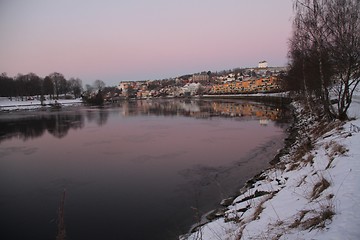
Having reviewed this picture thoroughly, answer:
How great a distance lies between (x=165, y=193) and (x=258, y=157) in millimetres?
6247

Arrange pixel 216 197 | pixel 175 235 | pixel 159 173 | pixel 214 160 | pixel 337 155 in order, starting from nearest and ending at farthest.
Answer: pixel 337 155, pixel 175 235, pixel 216 197, pixel 159 173, pixel 214 160

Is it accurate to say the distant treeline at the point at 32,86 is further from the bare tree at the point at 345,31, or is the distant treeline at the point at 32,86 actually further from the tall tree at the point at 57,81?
the bare tree at the point at 345,31

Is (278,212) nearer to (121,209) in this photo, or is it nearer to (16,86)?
(121,209)

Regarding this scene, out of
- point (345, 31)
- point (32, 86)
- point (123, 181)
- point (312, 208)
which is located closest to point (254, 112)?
A: point (345, 31)

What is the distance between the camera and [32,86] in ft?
332

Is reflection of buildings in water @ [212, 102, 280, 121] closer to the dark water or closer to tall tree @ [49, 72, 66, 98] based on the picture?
the dark water

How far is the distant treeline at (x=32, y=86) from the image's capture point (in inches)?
3915

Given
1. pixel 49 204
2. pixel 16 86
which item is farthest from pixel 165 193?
pixel 16 86

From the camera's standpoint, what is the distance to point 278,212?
199 inches

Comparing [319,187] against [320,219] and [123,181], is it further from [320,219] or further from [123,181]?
[123,181]

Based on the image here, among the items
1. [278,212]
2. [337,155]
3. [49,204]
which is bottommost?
[49,204]

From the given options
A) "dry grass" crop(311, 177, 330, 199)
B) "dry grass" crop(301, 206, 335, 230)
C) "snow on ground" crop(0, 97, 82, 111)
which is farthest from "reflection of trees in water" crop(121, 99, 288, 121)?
"snow on ground" crop(0, 97, 82, 111)

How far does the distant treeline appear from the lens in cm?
9944

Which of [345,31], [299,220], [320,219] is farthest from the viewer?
[345,31]
